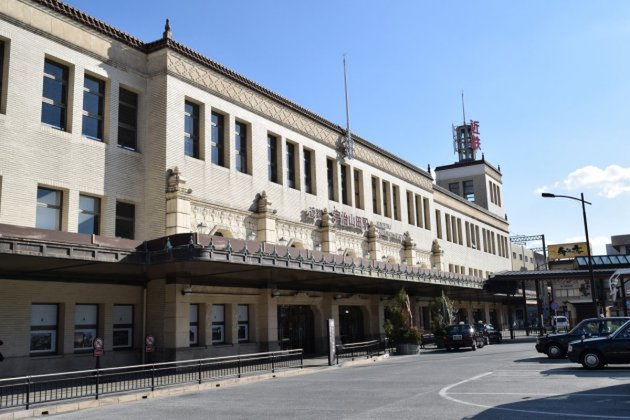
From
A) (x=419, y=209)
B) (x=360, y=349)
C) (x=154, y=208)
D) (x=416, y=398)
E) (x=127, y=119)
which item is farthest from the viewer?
(x=419, y=209)

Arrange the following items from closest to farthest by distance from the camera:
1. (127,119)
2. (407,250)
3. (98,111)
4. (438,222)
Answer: (98,111)
(127,119)
(407,250)
(438,222)

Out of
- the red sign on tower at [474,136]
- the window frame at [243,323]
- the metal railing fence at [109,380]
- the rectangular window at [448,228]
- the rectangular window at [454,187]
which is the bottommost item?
the metal railing fence at [109,380]

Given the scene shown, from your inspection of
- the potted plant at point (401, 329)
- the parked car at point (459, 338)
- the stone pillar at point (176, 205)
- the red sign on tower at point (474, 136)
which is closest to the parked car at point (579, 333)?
the potted plant at point (401, 329)

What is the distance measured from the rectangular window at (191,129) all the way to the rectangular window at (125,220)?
359cm

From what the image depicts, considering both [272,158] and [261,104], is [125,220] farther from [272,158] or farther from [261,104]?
[261,104]

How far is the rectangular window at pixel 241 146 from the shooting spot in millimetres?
29605

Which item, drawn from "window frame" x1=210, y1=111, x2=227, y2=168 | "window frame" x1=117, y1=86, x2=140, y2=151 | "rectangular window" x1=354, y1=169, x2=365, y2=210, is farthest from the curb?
"rectangular window" x1=354, y1=169, x2=365, y2=210

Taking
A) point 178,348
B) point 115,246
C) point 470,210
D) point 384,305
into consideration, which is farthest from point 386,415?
point 470,210

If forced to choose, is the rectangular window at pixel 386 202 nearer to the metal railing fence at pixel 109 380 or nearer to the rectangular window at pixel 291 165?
the rectangular window at pixel 291 165

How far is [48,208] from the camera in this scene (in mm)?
21453

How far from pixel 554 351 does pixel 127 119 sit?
65.1 ft

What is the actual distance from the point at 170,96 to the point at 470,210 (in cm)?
4195

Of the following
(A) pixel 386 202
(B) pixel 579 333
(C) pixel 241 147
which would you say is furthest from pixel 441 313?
(C) pixel 241 147

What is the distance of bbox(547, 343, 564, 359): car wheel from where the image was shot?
24008mm
